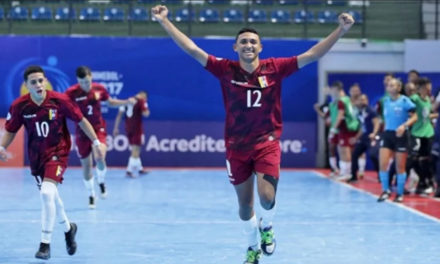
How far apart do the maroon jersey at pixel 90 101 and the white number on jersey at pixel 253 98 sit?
21.1 ft

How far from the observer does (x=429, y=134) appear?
16.4 m

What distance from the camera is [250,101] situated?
8148mm

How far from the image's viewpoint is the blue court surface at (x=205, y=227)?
9.34m

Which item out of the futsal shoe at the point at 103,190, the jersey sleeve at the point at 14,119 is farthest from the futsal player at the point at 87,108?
the jersey sleeve at the point at 14,119

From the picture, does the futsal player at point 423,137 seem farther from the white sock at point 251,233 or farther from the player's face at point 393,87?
the white sock at point 251,233

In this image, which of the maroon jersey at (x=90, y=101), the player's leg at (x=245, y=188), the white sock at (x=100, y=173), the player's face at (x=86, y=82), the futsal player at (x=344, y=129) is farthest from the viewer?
the futsal player at (x=344, y=129)

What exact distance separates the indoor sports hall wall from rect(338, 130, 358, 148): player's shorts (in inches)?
174

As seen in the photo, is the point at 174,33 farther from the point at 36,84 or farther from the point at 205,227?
the point at 205,227

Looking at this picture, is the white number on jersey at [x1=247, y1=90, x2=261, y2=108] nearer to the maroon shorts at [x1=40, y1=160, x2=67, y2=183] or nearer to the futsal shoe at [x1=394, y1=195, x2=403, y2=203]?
the maroon shorts at [x1=40, y1=160, x2=67, y2=183]

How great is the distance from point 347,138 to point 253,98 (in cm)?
1258

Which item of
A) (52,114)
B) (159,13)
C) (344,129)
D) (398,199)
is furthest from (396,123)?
(159,13)

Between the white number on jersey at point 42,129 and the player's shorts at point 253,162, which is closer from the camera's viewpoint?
the player's shorts at point 253,162

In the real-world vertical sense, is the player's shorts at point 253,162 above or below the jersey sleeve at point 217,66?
below

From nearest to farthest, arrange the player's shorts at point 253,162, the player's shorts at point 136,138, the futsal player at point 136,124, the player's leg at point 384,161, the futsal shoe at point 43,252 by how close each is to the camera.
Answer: the player's shorts at point 253,162, the futsal shoe at point 43,252, the player's leg at point 384,161, the futsal player at point 136,124, the player's shorts at point 136,138
